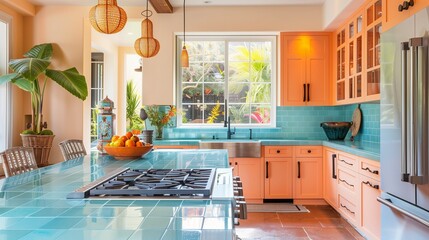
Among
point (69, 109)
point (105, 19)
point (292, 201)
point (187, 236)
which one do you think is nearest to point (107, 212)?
point (187, 236)

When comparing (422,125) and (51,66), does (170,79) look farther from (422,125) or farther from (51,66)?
(422,125)

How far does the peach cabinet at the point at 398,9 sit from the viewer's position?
2158mm

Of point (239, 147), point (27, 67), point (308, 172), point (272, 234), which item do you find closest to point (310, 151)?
point (308, 172)

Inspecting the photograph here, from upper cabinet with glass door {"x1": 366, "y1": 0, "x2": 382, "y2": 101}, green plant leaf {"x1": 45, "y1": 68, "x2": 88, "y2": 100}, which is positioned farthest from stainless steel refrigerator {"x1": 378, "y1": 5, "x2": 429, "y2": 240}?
green plant leaf {"x1": 45, "y1": 68, "x2": 88, "y2": 100}

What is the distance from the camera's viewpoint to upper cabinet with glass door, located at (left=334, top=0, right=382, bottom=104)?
3.51 m

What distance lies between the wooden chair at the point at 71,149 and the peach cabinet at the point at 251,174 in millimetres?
2213

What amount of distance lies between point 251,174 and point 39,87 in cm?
316

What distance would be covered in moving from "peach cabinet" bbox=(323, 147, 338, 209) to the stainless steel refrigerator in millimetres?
1790

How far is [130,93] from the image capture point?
7.89 m

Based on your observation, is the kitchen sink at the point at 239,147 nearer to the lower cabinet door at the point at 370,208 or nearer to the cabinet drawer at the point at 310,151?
the cabinet drawer at the point at 310,151

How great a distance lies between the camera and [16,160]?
2.26 meters

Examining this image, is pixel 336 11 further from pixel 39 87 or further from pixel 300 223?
pixel 39 87

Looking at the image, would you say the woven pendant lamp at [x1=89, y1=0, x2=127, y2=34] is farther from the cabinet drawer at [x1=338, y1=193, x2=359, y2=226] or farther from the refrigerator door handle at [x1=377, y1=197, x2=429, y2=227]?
the cabinet drawer at [x1=338, y1=193, x2=359, y2=226]

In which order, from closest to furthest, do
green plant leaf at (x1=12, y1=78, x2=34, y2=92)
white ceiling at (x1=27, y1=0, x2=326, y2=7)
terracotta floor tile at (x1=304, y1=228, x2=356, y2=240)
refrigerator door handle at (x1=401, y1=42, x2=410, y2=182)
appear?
refrigerator door handle at (x1=401, y1=42, x2=410, y2=182) → terracotta floor tile at (x1=304, y1=228, x2=356, y2=240) → green plant leaf at (x1=12, y1=78, x2=34, y2=92) → white ceiling at (x1=27, y1=0, x2=326, y2=7)
